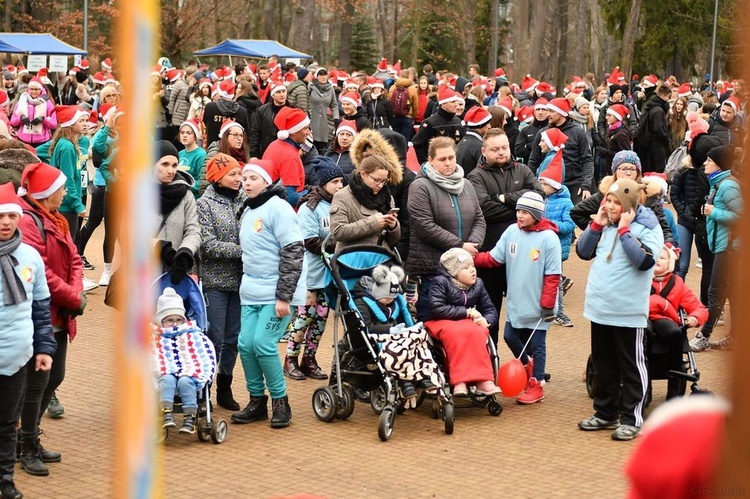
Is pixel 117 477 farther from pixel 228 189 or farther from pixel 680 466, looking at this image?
pixel 228 189

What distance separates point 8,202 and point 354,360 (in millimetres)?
2812

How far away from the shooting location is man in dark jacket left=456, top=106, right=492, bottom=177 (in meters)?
11.7

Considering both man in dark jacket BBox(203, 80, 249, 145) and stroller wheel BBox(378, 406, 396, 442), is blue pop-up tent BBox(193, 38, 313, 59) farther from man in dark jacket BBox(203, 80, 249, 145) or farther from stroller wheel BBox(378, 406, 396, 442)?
stroller wheel BBox(378, 406, 396, 442)

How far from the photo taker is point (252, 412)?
7832 mm

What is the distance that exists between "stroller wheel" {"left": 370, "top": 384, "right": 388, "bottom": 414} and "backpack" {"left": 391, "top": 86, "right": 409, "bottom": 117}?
14.8m

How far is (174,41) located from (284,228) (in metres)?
42.9

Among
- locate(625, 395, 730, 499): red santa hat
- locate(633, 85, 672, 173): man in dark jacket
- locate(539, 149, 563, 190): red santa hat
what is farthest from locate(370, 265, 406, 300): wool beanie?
locate(633, 85, 672, 173): man in dark jacket

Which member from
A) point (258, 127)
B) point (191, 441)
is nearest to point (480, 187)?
point (191, 441)

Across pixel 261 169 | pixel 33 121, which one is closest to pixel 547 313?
pixel 261 169

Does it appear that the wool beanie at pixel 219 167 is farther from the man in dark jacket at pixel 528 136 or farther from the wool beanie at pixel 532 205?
the man in dark jacket at pixel 528 136

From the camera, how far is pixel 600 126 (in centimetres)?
1972

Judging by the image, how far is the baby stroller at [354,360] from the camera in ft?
24.9

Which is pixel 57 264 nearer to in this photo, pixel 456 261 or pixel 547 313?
pixel 456 261

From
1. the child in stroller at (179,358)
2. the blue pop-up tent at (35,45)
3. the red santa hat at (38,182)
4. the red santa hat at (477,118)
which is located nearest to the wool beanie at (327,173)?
the child in stroller at (179,358)
